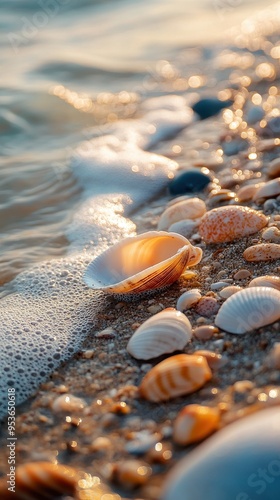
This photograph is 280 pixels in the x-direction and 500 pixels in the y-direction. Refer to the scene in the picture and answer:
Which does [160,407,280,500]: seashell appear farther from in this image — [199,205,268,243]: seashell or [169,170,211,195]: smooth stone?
[169,170,211,195]: smooth stone

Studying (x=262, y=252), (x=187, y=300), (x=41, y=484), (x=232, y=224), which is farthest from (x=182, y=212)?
(x=41, y=484)

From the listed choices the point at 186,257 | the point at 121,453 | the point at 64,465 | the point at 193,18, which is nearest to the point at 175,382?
the point at 121,453

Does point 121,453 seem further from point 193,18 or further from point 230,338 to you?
point 193,18

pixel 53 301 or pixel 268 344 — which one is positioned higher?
pixel 268 344

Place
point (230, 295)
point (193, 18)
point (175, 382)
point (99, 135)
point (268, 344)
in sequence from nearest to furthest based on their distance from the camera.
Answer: point (175, 382), point (268, 344), point (230, 295), point (99, 135), point (193, 18)

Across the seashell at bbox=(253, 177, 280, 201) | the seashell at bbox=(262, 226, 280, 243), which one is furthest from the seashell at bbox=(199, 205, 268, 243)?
the seashell at bbox=(253, 177, 280, 201)
